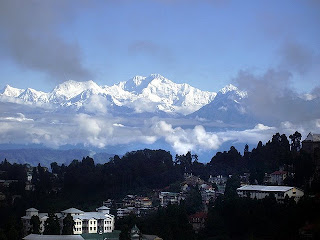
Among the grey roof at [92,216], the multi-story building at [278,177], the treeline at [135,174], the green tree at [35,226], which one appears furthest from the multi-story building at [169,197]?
the green tree at [35,226]

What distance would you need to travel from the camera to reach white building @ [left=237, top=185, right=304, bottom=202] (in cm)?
5047

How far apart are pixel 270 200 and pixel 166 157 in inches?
1157

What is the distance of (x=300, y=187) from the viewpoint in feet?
179

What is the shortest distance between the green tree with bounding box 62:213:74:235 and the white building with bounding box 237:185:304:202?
14.4 metres

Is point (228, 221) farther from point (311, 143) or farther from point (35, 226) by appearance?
point (311, 143)

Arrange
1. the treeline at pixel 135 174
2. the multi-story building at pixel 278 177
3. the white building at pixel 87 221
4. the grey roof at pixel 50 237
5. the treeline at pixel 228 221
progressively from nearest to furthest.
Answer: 1. the grey roof at pixel 50 237
2. the treeline at pixel 228 221
3. the white building at pixel 87 221
4. the multi-story building at pixel 278 177
5. the treeline at pixel 135 174

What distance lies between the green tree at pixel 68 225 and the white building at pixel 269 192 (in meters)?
14.4

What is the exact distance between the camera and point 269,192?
51406mm

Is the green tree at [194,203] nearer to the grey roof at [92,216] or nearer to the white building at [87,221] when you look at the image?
the white building at [87,221]

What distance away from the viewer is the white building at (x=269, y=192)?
1987 inches

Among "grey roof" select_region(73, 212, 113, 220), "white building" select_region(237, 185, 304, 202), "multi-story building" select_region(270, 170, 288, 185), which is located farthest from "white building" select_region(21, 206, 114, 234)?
"multi-story building" select_region(270, 170, 288, 185)

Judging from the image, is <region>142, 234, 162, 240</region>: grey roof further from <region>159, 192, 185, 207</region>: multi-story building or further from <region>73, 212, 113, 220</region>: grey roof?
<region>159, 192, 185, 207</region>: multi-story building

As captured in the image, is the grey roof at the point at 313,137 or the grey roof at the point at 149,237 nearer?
the grey roof at the point at 149,237

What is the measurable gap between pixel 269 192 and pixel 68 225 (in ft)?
52.5
